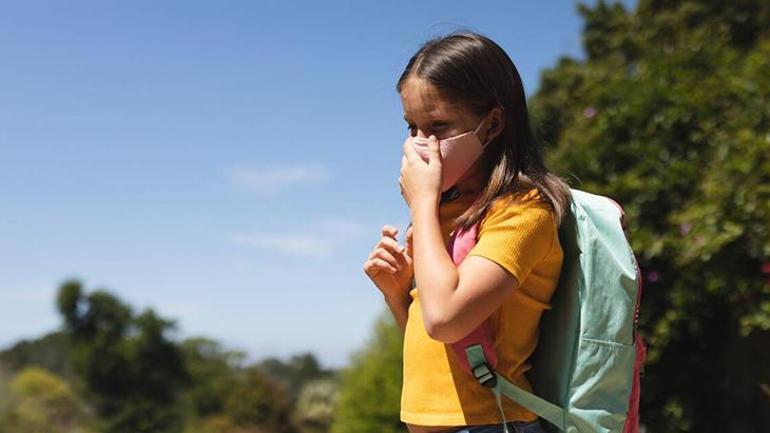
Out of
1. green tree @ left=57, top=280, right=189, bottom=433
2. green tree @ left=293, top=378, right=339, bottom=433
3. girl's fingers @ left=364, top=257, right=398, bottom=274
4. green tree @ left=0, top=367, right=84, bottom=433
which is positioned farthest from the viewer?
green tree @ left=57, top=280, right=189, bottom=433

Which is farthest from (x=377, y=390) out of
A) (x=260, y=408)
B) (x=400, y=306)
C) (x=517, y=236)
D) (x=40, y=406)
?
(x=40, y=406)

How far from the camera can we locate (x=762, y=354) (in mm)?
4754

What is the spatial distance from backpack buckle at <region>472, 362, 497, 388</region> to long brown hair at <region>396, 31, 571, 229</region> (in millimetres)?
245

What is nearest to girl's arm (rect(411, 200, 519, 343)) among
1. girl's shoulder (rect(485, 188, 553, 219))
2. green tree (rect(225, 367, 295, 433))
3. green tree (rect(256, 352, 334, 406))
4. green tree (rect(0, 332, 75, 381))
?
girl's shoulder (rect(485, 188, 553, 219))

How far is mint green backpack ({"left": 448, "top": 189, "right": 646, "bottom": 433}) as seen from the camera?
4.59 ft

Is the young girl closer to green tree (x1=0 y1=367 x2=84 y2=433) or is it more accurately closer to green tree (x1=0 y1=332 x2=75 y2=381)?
green tree (x1=0 y1=367 x2=84 y2=433)

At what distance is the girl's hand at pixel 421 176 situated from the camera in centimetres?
145

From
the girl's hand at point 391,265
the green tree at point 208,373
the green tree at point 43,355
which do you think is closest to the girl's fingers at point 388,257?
the girl's hand at point 391,265

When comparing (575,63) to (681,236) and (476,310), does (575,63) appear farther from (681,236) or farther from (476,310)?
(476,310)

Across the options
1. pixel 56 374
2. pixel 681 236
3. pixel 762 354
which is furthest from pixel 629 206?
pixel 56 374

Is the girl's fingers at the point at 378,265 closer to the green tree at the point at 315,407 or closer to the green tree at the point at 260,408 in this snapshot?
the green tree at the point at 315,407

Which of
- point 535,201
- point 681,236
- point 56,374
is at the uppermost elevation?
point 56,374

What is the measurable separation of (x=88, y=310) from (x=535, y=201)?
36.3 metres

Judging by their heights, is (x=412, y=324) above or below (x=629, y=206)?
below
